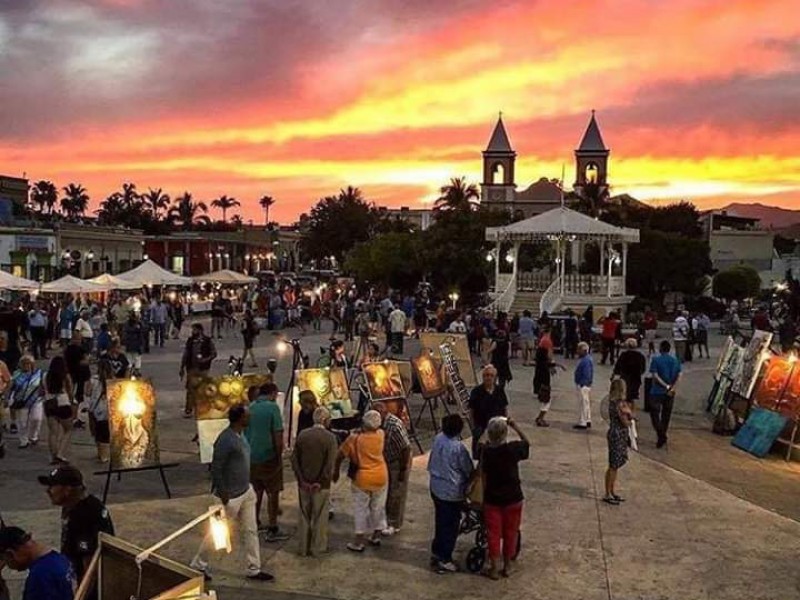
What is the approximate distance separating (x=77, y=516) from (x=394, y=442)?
→ 3.90 metres

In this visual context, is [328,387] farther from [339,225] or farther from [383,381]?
[339,225]

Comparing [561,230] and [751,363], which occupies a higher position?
[561,230]

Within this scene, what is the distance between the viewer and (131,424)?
10672mm

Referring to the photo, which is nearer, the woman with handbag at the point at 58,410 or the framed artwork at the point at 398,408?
the woman with handbag at the point at 58,410

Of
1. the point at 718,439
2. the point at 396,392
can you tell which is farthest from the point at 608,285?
the point at 396,392

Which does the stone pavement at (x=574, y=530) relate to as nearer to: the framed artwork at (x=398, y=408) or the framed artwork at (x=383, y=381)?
the framed artwork at (x=398, y=408)

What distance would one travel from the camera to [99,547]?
4.96 meters

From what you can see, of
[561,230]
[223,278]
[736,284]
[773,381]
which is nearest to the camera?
[773,381]

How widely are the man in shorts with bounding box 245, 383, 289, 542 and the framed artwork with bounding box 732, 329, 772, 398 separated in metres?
9.81

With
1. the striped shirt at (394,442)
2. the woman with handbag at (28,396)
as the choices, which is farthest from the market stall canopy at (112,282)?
the striped shirt at (394,442)

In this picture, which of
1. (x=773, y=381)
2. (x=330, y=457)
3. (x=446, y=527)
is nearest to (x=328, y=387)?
(x=330, y=457)

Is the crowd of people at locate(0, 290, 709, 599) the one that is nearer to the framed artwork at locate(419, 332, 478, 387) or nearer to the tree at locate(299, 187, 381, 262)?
the framed artwork at locate(419, 332, 478, 387)

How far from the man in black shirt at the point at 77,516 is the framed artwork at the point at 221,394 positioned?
5705mm

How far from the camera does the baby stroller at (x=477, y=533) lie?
26.1 feet
